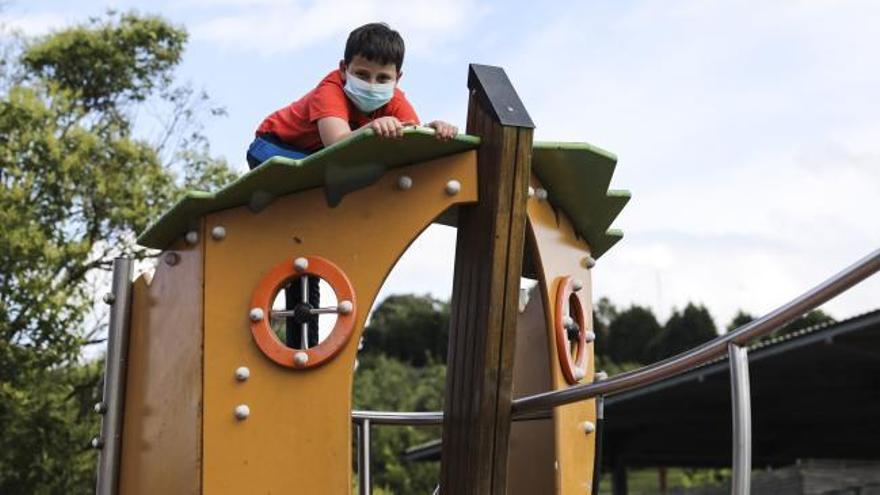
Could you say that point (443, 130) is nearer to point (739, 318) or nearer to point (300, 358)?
point (300, 358)

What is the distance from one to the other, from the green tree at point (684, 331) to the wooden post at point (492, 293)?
24.5 m

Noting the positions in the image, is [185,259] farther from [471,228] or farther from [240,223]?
[471,228]

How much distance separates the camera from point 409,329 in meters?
31.2

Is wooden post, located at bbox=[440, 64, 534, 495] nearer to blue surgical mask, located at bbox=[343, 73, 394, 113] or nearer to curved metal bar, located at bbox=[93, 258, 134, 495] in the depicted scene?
blue surgical mask, located at bbox=[343, 73, 394, 113]

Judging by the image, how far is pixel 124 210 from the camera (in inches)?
576

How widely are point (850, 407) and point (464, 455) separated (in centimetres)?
1226

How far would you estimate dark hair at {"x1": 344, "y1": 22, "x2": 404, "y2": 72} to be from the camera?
13.0ft

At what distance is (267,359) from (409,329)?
90.2 ft

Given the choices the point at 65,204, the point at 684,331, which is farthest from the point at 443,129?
the point at 684,331

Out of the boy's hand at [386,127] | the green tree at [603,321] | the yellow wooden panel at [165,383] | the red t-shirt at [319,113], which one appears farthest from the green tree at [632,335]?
the boy's hand at [386,127]

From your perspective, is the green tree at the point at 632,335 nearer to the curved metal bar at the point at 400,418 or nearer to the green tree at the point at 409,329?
the green tree at the point at 409,329

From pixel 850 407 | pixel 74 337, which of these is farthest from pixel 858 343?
pixel 74 337

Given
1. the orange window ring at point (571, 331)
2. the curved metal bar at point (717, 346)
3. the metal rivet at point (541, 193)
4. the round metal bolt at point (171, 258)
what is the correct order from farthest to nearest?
the orange window ring at point (571, 331) → the metal rivet at point (541, 193) → the round metal bolt at point (171, 258) → the curved metal bar at point (717, 346)

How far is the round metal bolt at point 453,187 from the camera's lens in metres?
3.73
